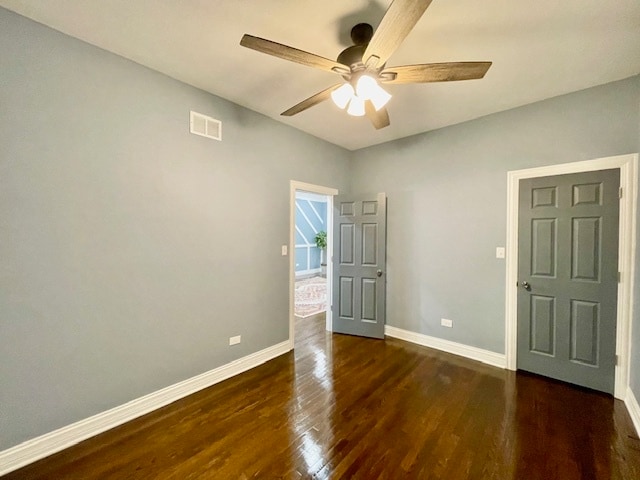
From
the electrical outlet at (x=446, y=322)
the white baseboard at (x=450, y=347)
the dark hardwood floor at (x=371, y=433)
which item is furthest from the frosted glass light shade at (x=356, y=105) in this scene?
the white baseboard at (x=450, y=347)

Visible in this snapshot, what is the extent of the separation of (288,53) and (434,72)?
2.88 ft

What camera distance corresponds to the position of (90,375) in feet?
6.19

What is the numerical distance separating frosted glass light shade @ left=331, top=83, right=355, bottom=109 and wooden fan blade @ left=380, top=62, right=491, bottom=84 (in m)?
0.21

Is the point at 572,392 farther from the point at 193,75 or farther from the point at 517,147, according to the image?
the point at 193,75

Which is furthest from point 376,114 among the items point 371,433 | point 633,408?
point 633,408

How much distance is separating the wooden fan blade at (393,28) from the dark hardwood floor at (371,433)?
2.42 metres

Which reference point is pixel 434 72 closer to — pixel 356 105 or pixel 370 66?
pixel 370 66

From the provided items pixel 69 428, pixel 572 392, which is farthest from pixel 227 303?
pixel 572 392

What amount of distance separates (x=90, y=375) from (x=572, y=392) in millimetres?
4075

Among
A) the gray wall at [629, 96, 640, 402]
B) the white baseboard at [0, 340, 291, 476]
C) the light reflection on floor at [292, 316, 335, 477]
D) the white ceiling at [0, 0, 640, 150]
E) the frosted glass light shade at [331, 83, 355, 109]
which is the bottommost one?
the light reflection on floor at [292, 316, 335, 477]

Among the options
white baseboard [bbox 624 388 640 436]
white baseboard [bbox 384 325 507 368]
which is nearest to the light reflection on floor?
white baseboard [bbox 384 325 507 368]

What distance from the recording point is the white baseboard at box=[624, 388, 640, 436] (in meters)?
1.94

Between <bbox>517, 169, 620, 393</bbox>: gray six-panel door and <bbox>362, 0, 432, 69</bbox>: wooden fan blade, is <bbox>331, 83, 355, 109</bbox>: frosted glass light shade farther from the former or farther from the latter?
<bbox>517, 169, 620, 393</bbox>: gray six-panel door

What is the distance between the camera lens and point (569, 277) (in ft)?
8.23
